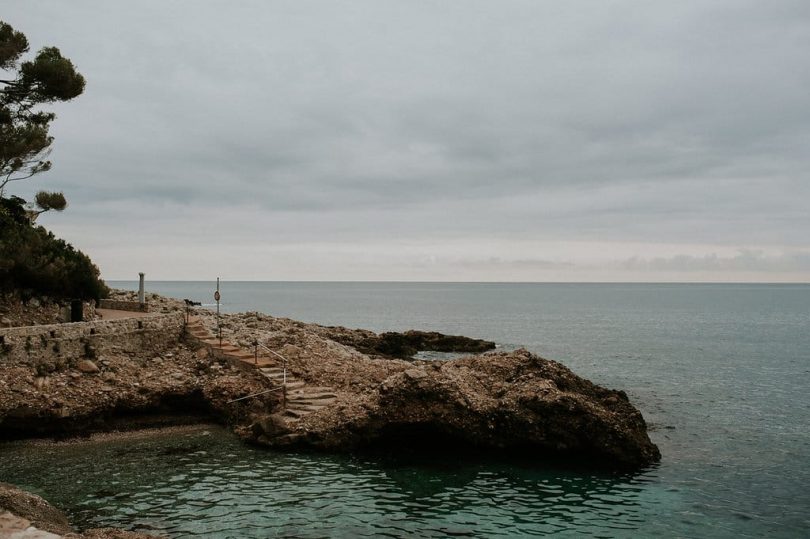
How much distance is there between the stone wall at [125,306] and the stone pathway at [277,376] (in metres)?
5.31

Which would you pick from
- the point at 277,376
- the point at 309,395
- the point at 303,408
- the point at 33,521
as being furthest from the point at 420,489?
the point at 277,376

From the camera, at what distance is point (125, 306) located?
A: 3834cm

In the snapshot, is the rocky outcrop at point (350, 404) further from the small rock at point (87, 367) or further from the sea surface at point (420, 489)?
the sea surface at point (420, 489)

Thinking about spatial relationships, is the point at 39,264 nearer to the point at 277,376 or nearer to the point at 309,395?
the point at 277,376

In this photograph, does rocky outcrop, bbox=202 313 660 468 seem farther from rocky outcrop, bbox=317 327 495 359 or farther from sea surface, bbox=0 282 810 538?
rocky outcrop, bbox=317 327 495 359

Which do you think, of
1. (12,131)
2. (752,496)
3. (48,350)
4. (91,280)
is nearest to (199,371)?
(48,350)

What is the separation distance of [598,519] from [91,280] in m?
28.5

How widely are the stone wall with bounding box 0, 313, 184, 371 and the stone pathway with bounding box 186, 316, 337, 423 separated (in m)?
1.53

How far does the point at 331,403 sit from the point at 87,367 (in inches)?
434

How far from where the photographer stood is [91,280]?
108 feet

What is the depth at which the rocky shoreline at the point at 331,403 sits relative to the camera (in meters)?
23.0

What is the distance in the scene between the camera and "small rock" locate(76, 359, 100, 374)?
2639 cm

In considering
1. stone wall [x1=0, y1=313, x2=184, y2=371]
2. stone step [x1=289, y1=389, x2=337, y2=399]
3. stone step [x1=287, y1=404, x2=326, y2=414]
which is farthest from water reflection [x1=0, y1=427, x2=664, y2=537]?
stone wall [x1=0, y1=313, x2=184, y2=371]

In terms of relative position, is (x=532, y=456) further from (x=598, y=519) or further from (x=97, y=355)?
(x=97, y=355)
